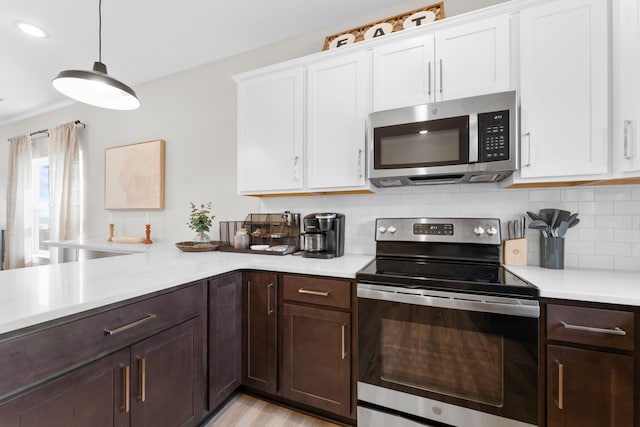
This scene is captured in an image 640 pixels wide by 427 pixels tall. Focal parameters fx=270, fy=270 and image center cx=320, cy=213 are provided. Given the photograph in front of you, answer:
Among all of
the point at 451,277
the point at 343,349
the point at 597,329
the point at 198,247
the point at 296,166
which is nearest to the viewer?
the point at 597,329

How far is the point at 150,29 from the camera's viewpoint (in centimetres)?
231

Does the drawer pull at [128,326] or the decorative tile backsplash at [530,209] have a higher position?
the decorative tile backsplash at [530,209]

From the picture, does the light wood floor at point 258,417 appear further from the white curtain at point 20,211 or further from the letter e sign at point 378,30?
the white curtain at point 20,211

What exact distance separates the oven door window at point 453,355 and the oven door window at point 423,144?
2.71 feet

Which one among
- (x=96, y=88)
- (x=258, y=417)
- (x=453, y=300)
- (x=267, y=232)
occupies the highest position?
(x=96, y=88)

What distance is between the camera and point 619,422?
105 centimetres

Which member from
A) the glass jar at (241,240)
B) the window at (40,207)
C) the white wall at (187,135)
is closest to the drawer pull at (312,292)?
the glass jar at (241,240)

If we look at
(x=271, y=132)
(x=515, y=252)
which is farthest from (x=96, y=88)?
(x=515, y=252)

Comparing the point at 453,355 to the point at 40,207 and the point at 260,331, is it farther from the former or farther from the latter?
the point at 40,207

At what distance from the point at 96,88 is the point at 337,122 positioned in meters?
1.47

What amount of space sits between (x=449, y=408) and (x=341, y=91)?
190 cm

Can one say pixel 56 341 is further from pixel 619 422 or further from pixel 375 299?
pixel 619 422

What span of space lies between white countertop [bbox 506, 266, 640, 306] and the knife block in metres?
0.07

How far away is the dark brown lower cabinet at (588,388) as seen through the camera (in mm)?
1042
